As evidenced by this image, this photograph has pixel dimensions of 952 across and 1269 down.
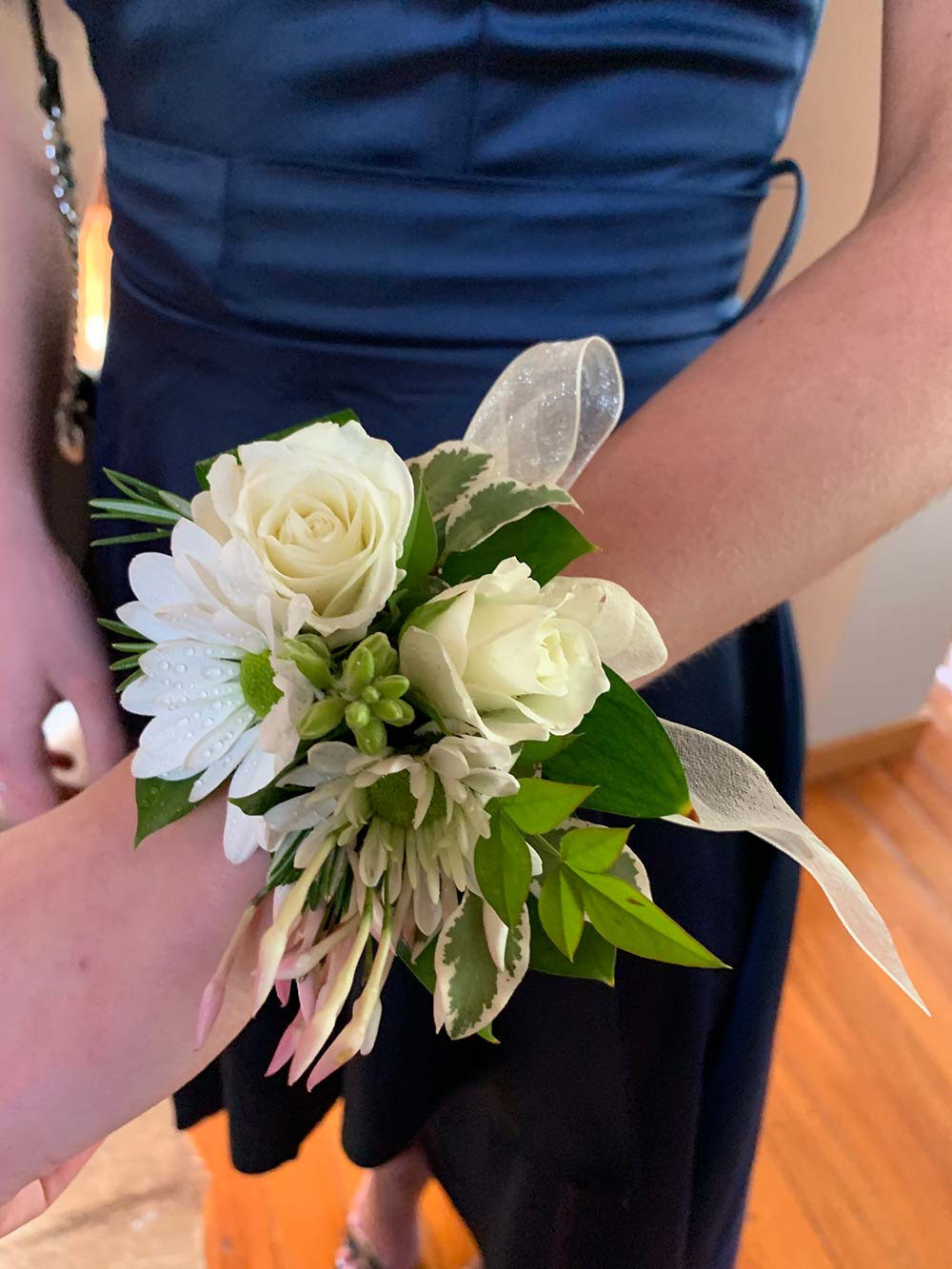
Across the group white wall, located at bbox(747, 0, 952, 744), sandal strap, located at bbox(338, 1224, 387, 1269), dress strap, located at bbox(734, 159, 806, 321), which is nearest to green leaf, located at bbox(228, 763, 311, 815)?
dress strap, located at bbox(734, 159, 806, 321)

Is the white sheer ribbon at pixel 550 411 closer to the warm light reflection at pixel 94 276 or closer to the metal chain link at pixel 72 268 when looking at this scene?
the metal chain link at pixel 72 268

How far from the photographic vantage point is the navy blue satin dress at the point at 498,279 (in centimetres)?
45

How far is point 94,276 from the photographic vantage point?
921 mm

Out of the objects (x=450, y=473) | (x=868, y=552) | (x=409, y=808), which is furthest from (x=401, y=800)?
(x=868, y=552)

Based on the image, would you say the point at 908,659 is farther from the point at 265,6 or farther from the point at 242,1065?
the point at 265,6

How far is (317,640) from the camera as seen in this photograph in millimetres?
255

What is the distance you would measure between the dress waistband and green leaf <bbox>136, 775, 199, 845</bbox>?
0.30m

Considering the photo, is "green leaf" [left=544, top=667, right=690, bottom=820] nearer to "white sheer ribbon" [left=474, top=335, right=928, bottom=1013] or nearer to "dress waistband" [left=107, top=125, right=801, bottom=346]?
"white sheer ribbon" [left=474, top=335, right=928, bottom=1013]

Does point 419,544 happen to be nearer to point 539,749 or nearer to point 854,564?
point 539,749

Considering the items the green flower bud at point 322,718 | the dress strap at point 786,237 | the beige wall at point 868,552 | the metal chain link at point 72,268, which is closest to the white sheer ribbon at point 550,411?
the green flower bud at point 322,718

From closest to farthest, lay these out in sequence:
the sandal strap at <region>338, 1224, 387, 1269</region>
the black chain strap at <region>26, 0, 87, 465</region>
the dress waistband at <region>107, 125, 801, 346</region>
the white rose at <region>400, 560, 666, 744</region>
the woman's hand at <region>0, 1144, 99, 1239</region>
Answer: the white rose at <region>400, 560, 666, 744</region> < the woman's hand at <region>0, 1144, 99, 1239</region> < the dress waistband at <region>107, 125, 801, 346</region> < the black chain strap at <region>26, 0, 87, 465</region> < the sandal strap at <region>338, 1224, 387, 1269</region>

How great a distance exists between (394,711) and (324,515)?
0.06m

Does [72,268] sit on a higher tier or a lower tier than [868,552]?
higher

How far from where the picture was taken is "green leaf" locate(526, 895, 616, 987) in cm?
29
